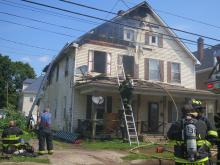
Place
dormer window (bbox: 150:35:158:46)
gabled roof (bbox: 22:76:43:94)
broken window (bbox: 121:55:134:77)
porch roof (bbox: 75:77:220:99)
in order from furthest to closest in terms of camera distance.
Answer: gabled roof (bbox: 22:76:43:94)
dormer window (bbox: 150:35:158:46)
broken window (bbox: 121:55:134:77)
porch roof (bbox: 75:77:220:99)

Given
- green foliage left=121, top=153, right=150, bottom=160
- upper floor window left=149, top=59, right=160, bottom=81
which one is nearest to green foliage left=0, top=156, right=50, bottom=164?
green foliage left=121, top=153, right=150, bottom=160

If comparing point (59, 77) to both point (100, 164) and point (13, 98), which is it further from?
point (13, 98)

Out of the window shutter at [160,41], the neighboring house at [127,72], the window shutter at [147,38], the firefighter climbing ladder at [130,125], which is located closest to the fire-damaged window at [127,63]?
the neighboring house at [127,72]

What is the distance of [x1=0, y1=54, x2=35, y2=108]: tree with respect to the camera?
2579 inches

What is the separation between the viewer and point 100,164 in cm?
1095

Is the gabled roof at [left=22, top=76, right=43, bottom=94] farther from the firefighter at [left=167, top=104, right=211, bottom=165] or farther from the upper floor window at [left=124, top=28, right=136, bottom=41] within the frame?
the firefighter at [left=167, top=104, right=211, bottom=165]

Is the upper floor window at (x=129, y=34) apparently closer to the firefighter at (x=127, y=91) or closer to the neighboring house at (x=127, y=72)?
the neighboring house at (x=127, y=72)

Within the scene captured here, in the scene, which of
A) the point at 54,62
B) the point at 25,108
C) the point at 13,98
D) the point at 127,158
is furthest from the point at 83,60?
the point at 13,98

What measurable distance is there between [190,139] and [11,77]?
6778 centimetres

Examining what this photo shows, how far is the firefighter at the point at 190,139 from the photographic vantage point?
16.5 feet

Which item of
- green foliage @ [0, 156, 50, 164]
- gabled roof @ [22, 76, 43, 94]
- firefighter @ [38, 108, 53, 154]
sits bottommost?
green foliage @ [0, 156, 50, 164]

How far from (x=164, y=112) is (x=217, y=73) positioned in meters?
14.1

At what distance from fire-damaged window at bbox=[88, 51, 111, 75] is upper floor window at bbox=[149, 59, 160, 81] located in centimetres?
317

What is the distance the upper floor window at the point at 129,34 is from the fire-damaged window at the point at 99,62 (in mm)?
1986
